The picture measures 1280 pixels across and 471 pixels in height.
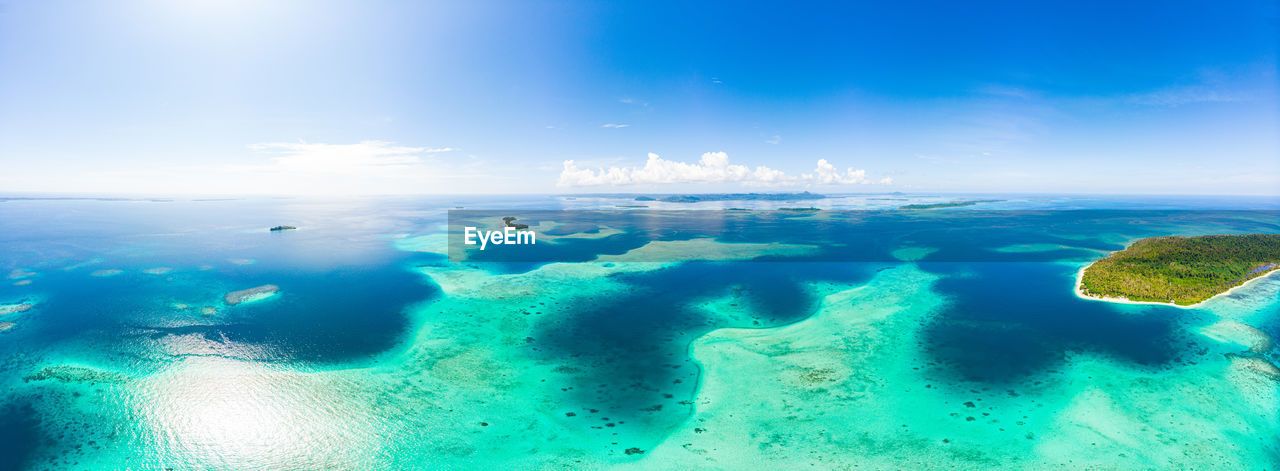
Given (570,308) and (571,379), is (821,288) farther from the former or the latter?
(571,379)

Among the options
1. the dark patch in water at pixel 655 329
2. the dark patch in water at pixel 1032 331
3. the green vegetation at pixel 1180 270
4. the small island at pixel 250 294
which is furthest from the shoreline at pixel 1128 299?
the small island at pixel 250 294

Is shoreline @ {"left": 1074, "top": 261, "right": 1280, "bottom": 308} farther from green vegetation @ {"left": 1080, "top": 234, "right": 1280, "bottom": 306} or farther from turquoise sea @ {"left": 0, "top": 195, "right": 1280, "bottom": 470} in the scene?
turquoise sea @ {"left": 0, "top": 195, "right": 1280, "bottom": 470}

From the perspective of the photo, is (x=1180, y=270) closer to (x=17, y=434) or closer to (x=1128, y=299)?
(x=1128, y=299)

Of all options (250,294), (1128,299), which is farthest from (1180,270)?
(250,294)

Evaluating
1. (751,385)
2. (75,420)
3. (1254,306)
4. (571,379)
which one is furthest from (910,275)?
(75,420)

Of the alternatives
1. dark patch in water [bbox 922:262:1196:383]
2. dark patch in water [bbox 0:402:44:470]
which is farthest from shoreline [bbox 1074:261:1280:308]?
dark patch in water [bbox 0:402:44:470]

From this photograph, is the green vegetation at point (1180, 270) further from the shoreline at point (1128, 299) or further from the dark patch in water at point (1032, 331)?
the dark patch in water at point (1032, 331)
